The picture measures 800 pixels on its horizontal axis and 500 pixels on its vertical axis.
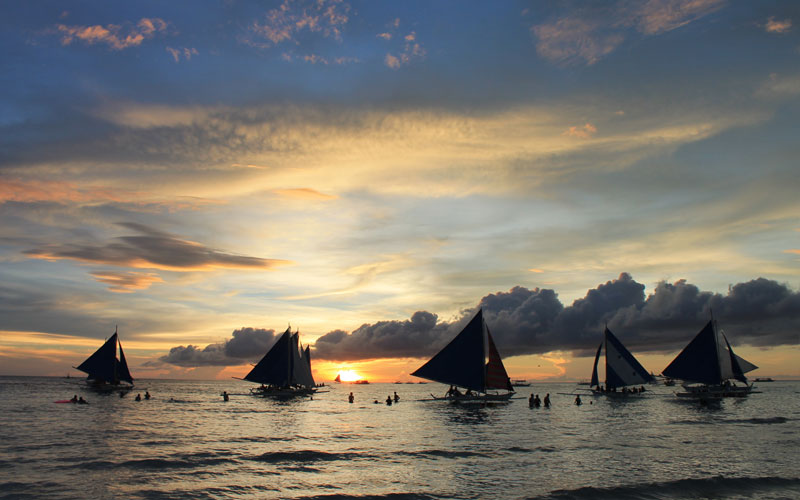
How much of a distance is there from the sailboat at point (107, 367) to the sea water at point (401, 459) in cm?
5174

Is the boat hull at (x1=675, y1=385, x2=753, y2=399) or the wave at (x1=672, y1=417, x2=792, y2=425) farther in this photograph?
the boat hull at (x1=675, y1=385, x2=753, y2=399)

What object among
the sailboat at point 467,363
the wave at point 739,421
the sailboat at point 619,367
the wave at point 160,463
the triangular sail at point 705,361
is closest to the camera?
the wave at point 160,463

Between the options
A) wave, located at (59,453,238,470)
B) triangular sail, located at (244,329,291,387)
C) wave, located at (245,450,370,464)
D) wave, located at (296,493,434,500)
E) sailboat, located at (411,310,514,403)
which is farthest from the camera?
triangular sail, located at (244,329,291,387)

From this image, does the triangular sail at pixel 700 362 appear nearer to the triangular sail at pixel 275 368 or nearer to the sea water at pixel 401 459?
the sea water at pixel 401 459

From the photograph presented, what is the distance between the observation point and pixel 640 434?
4775 centimetres

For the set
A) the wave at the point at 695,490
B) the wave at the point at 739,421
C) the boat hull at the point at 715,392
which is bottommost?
the wave at the point at 739,421

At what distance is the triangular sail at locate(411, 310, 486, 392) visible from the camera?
6888 cm

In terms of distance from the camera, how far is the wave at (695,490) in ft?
80.9

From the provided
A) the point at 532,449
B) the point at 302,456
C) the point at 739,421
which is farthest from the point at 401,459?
the point at 739,421

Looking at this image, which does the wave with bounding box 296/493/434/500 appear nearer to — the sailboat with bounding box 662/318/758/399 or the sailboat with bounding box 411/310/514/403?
the sailboat with bounding box 411/310/514/403

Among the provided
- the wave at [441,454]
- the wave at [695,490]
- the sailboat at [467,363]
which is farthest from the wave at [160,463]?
the sailboat at [467,363]

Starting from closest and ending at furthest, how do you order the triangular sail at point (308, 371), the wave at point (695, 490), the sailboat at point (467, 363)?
1. the wave at point (695, 490)
2. the sailboat at point (467, 363)
3. the triangular sail at point (308, 371)

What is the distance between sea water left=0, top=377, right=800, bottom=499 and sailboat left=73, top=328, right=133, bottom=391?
51.7 meters

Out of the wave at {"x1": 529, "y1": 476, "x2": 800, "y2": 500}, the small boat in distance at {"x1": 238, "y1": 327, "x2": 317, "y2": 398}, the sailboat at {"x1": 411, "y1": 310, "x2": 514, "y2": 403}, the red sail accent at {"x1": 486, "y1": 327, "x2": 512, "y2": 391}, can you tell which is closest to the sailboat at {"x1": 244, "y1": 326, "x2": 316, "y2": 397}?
the small boat in distance at {"x1": 238, "y1": 327, "x2": 317, "y2": 398}
